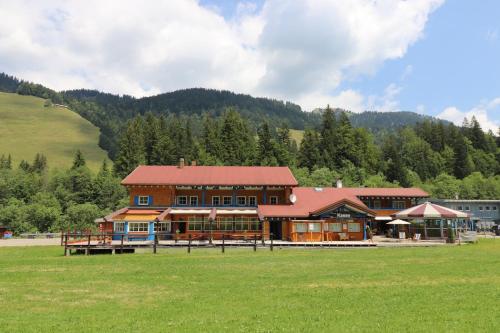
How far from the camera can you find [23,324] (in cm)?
957

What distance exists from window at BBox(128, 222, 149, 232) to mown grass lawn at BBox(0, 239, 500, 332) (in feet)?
51.5

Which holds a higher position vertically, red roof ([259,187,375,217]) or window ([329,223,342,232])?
red roof ([259,187,375,217])

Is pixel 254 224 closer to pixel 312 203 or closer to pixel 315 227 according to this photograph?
pixel 315 227

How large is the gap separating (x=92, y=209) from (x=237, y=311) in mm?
65244

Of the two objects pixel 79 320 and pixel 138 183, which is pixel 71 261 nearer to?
pixel 79 320

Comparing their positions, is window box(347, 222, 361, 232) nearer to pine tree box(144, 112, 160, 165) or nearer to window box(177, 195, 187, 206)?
window box(177, 195, 187, 206)

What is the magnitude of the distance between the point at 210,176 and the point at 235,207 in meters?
4.52

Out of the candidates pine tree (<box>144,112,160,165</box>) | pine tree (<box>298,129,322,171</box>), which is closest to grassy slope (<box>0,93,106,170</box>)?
pine tree (<box>144,112,160,165</box>)

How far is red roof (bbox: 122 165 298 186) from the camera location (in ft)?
131

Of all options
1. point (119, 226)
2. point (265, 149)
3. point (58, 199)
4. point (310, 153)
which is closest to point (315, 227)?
point (119, 226)

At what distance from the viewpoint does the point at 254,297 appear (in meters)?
12.3

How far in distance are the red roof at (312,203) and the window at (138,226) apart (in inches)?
418

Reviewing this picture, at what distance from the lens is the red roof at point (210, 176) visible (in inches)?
1570

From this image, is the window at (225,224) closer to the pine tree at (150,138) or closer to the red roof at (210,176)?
the red roof at (210,176)
